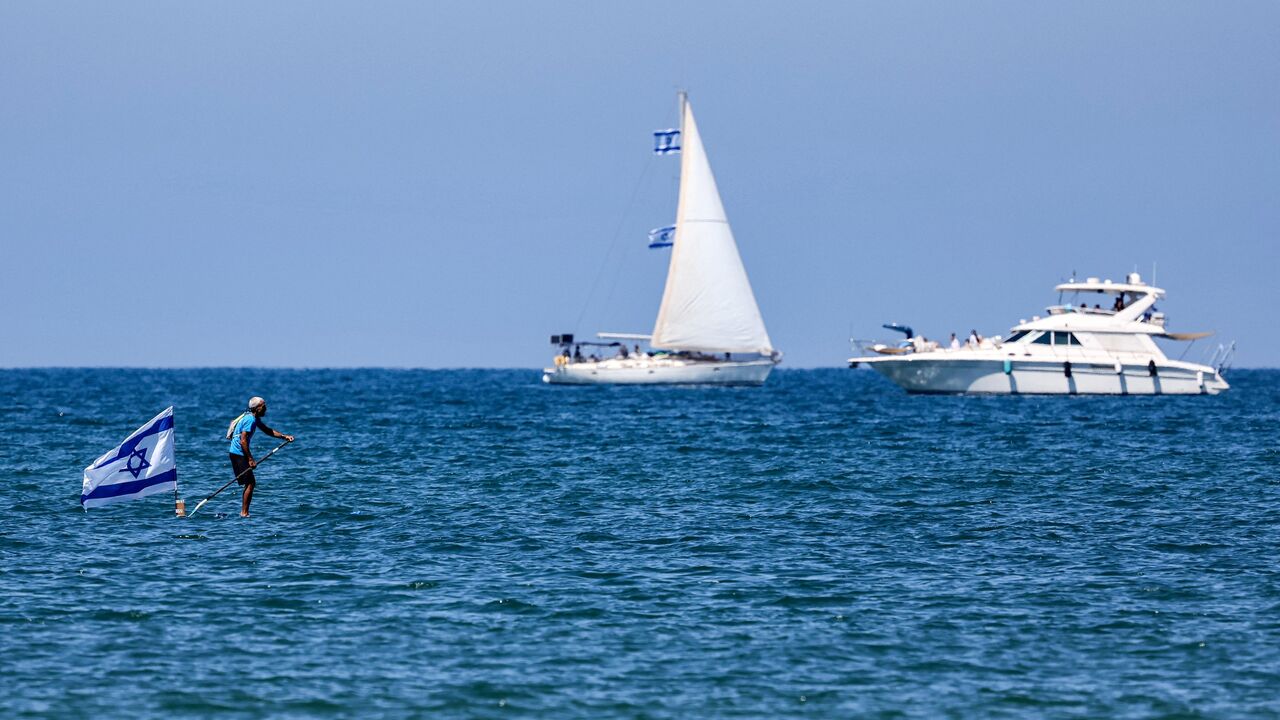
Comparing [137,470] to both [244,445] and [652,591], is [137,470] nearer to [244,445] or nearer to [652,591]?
[244,445]

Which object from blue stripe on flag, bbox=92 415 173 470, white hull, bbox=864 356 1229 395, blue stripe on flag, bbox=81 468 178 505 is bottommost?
blue stripe on flag, bbox=81 468 178 505

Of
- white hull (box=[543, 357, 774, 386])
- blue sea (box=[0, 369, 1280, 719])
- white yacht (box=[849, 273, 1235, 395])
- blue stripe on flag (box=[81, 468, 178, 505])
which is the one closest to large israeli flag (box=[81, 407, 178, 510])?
blue stripe on flag (box=[81, 468, 178, 505])

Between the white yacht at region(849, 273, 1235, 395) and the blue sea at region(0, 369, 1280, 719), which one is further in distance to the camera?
the white yacht at region(849, 273, 1235, 395)

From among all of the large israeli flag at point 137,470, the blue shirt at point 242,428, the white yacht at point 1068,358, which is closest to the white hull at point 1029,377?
the white yacht at point 1068,358

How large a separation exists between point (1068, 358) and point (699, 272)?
72.5ft

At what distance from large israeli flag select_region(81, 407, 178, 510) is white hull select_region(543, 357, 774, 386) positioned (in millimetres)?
67904

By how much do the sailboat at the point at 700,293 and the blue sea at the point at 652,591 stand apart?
49212mm

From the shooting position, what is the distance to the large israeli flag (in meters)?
23.7

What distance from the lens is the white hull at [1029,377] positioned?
72438 mm

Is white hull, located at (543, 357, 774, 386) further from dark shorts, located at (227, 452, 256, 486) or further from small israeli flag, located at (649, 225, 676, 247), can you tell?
dark shorts, located at (227, 452, 256, 486)

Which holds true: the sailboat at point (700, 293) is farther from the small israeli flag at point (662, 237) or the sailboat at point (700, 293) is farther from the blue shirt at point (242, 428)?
the blue shirt at point (242, 428)

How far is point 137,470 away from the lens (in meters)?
23.8

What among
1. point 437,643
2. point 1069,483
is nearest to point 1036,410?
point 1069,483

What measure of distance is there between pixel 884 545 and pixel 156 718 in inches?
467
